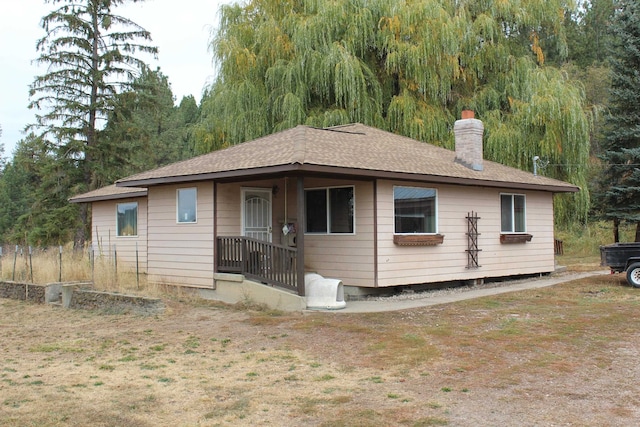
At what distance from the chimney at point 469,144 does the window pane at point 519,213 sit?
157cm

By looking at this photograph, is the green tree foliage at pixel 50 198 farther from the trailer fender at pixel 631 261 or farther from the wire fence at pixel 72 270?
the trailer fender at pixel 631 261

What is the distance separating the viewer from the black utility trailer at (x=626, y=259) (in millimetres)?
14180

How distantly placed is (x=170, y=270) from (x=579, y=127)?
513 inches

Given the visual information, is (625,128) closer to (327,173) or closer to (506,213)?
(506,213)

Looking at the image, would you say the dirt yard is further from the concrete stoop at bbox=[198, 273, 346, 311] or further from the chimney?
the chimney

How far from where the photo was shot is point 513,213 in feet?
52.8

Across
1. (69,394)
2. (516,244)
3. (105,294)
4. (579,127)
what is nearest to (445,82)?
(579,127)

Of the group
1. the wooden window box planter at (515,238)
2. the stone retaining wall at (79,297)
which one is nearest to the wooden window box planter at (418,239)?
the wooden window box planter at (515,238)

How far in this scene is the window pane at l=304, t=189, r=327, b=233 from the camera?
13.5 m

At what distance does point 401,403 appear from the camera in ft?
19.1

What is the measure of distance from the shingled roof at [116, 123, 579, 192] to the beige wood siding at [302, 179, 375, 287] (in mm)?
715

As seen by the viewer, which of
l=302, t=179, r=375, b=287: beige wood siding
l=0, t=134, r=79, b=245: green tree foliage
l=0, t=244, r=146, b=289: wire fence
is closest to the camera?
l=302, t=179, r=375, b=287: beige wood siding

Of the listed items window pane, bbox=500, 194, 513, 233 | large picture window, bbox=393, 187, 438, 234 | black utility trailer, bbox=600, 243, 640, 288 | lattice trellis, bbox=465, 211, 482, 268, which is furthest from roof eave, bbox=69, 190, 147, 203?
black utility trailer, bbox=600, 243, 640, 288

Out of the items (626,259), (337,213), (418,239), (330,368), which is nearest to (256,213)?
(337,213)
